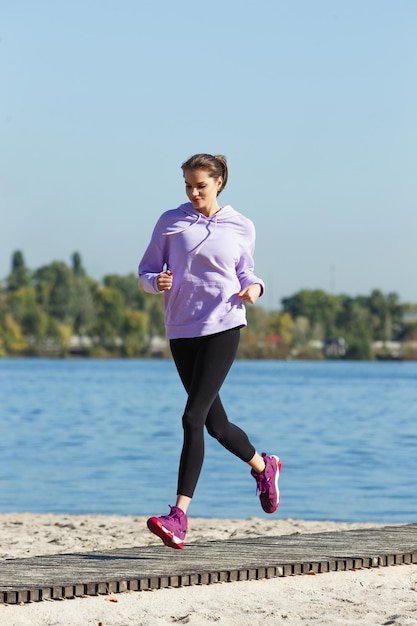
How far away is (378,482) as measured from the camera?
64.4 feet

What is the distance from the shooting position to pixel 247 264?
7105 millimetres

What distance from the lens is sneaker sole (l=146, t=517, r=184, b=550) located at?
22.2 ft

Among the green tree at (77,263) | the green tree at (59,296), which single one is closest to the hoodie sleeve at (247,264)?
the green tree at (59,296)

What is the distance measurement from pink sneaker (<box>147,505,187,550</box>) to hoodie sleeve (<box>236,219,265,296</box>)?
1.32 meters

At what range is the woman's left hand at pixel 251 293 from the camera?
273 inches

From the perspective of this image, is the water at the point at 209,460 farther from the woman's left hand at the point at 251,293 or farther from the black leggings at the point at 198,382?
the woman's left hand at the point at 251,293

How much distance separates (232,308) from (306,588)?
61.8 inches

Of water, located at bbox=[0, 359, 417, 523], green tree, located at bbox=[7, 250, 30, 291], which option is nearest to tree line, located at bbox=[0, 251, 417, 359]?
green tree, located at bbox=[7, 250, 30, 291]

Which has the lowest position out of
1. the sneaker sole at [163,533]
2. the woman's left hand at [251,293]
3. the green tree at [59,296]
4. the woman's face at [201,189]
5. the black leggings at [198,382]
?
the sneaker sole at [163,533]

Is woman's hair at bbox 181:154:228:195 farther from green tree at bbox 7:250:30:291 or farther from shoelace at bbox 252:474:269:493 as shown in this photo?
green tree at bbox 7:250:30:291

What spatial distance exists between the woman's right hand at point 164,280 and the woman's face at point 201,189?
1.47 ft

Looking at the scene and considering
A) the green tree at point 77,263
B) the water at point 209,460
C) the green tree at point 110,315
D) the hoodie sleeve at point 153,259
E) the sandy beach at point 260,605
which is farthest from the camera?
the green tree at point 77,263

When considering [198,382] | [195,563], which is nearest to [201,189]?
[198,382]

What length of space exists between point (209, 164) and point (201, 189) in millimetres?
146
